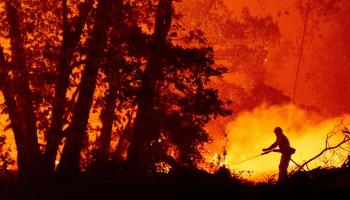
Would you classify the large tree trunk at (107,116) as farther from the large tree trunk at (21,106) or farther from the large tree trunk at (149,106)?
the large tree trunk at (21,106)

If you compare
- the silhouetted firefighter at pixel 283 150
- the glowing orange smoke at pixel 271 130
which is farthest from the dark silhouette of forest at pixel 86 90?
the glowing orange smoke at pixel 271 130

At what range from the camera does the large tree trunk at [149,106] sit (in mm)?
12375

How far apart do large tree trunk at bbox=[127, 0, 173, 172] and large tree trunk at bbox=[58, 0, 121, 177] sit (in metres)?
1.25

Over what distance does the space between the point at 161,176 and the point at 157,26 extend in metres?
4.76

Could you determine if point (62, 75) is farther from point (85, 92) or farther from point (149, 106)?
point (149, 106)

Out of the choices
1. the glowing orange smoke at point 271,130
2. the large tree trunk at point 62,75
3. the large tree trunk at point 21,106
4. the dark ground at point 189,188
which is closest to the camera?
the dark ground at point 189,188

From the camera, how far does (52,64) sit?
493 inches

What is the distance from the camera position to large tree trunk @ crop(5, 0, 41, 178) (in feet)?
37.9

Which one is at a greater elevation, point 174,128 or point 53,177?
point 174,128

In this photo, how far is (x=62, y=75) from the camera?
11789 millimetres

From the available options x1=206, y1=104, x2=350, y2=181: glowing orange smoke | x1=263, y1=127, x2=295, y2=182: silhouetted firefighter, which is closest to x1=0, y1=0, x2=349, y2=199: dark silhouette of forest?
x1=263, y1=127, x2=295, y2=182: silhouetted firefighter

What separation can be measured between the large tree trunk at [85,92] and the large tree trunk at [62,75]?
284mm

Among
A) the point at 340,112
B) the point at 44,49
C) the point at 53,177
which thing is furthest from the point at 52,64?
the point at 340,112

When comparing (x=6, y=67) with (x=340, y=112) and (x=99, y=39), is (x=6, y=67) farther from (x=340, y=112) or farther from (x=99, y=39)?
(x=340, y=112)
